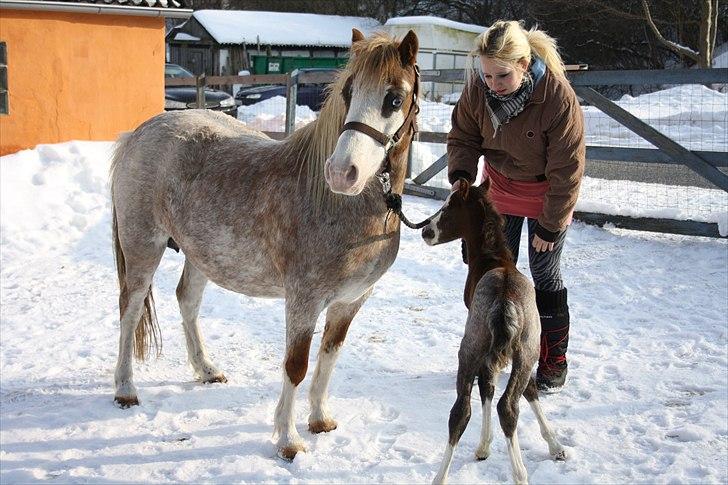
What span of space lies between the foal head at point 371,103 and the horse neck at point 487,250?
2.13ft

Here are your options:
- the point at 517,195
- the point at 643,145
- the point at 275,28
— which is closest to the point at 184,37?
the point at 275,28

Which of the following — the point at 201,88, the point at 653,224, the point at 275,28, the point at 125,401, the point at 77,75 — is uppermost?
the point at 275,28

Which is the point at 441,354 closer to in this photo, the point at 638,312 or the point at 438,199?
the point at 638,312

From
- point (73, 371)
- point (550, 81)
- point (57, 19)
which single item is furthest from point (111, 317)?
point (57, 19)

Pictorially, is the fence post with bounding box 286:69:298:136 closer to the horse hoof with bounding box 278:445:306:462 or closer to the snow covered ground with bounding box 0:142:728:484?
the snow covered ground with bounding box 0:142:728:484

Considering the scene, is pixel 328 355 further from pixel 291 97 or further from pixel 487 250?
pixel 291 97

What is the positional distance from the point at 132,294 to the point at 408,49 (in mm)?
2230

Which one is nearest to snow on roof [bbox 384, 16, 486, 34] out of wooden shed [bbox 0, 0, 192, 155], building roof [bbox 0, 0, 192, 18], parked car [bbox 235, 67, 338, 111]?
parked car [bbox 235, 67, 338, 111]

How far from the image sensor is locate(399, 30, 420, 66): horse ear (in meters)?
3.03

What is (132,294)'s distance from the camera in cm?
413

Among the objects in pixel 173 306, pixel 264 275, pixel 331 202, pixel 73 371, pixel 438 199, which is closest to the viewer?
pixel 331 202

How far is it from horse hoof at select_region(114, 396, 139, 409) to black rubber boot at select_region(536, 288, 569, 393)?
2305 millimetres

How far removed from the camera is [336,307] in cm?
365

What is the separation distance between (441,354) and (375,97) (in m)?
2.20
